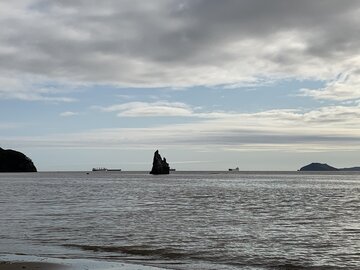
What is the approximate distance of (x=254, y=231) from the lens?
32.7 metres

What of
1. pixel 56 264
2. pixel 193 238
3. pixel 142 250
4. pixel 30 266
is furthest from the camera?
pixel 193 238

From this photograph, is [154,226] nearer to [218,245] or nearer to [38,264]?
[218,245]

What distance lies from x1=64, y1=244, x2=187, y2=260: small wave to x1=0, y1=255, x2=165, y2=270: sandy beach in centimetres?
355

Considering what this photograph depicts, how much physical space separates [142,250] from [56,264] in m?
6.59

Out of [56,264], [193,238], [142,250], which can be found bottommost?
[142,250]

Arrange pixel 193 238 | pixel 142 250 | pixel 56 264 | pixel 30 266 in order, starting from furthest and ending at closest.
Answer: pixel 193 238 → pixel 142 250 → pixel 56 264 → pixel 30 266

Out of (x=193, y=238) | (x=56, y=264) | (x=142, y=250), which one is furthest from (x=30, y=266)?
(x=193, y=238)

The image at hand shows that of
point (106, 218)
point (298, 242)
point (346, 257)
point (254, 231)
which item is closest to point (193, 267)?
point (346, 257)

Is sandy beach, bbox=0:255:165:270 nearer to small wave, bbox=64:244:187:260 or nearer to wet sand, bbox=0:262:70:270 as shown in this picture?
wet sand, bbox=0:262:70:270

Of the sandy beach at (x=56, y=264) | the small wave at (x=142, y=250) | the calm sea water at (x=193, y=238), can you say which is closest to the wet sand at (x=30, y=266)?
the sandy beach at (x=56, y=264)

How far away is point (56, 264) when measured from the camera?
63.3 feet

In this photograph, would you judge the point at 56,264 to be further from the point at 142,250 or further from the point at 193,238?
the point at 193,238

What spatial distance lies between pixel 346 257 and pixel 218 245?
677 cm

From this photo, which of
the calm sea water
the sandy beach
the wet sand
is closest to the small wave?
the calm sea water
